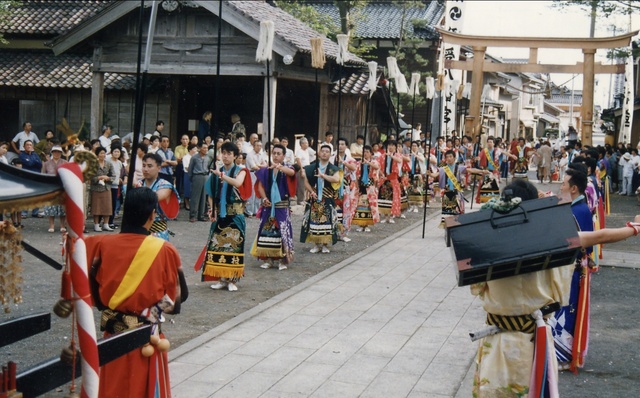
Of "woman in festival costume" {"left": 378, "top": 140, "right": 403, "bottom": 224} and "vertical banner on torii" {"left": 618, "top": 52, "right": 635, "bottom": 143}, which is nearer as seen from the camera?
"woman in festival costume" {"left": 378, "top": 140, "right": 403, "bottom": 224}

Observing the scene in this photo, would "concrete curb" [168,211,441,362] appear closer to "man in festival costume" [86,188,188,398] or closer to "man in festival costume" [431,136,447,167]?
"man in festival costume" [86,188,188,398]

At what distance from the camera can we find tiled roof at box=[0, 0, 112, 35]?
81.1 feet

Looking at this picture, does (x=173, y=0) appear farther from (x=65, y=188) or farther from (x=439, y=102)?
(x=65, y=188)

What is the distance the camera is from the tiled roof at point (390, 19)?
34.8 metres

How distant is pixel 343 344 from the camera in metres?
8.36

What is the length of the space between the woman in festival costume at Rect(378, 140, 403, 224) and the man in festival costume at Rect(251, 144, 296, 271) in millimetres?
6686

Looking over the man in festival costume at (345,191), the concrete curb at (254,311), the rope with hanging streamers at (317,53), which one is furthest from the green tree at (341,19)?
the concrete curb at (254,311)

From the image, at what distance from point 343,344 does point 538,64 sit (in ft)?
58.6

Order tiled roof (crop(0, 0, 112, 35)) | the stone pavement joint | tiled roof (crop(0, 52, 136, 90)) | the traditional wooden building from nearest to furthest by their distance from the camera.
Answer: the stone pavement joint < the traditional wooden building < tiled roof (crop(0, 52, 136, 90)) < tiled roof (crop(0, 0, 112, 35))

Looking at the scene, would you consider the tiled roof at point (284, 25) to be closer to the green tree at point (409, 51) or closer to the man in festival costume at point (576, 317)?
the green tree at point (409, 51)

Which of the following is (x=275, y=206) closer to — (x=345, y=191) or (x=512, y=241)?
(x=345, y=191)

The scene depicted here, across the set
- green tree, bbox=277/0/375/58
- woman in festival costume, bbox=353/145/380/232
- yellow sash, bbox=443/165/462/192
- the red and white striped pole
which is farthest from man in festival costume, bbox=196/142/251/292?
green tree, bbox=277/0/375/58

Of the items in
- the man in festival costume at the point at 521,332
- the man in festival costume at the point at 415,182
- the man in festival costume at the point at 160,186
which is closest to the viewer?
the man in festival costume at the point at 521,332

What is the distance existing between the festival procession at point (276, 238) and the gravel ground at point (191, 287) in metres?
0.05
